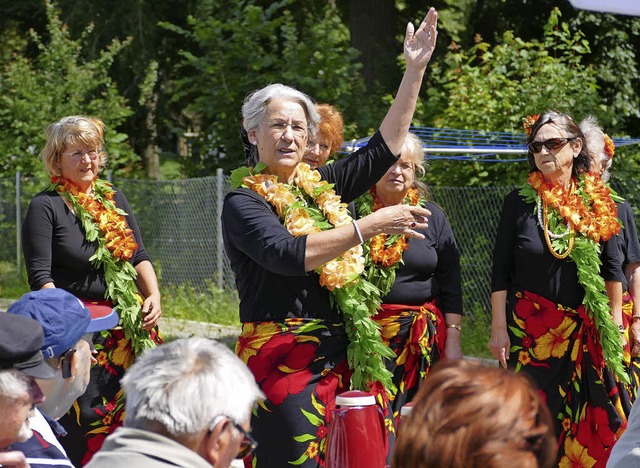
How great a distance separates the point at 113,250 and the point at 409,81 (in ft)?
6.97

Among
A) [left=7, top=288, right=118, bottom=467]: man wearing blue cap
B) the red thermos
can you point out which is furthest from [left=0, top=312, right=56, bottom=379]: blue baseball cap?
the red thermos

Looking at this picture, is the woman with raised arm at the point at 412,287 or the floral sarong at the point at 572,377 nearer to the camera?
the woman with raised arm at the point at 412,287

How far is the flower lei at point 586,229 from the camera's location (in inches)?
200

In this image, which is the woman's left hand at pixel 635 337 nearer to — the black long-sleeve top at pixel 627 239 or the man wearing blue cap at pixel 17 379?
the black long-sleeve top at pixel 627 239

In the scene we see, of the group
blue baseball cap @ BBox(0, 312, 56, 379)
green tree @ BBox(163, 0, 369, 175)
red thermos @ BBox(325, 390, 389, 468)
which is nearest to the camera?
blue baseball cap @ BBox(0, 312, 56, 379)

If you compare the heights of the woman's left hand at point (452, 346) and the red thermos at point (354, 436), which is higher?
the red thermos at point (354, 436)

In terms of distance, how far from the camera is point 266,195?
12.5 ft

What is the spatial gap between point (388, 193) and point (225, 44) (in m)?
8.54

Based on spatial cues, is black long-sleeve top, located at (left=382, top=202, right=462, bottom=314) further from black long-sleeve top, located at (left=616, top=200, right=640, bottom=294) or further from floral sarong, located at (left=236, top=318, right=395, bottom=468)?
floral sarong, located at (left=236, top=318, right=395, bottom=468)

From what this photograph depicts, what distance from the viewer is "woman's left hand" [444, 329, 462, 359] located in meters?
5.06

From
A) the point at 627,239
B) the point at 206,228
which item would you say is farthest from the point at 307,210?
the point at 206,228

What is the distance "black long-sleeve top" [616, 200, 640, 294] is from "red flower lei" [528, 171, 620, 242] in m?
0.19

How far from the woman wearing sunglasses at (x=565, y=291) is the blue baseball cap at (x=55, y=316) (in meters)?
2.78

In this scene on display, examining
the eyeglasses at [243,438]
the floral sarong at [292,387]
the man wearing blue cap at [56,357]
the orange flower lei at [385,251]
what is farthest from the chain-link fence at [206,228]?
the eyeglasses at [243,438]
